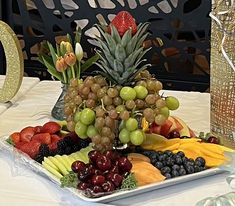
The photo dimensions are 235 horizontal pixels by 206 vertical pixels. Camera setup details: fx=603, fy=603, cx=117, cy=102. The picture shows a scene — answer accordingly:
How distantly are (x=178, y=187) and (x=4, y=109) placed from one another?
603 mm

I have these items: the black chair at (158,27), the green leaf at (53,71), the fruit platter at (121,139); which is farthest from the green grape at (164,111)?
the black chair at (158,27)

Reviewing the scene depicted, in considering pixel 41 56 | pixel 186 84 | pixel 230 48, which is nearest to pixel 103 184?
pixel 230 48

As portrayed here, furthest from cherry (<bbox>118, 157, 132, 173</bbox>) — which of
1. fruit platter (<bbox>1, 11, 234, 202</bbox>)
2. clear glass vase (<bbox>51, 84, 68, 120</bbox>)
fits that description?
clear glass vase (<bbox>51, 84, 68, 120</bbox>)

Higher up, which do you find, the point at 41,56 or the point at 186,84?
the point at 41,56

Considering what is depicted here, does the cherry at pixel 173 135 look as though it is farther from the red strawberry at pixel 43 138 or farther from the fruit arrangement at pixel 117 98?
the red strawberry at pixel 43 138

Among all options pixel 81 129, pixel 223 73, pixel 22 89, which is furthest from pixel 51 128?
pixel 22 89

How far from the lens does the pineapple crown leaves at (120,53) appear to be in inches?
42.6

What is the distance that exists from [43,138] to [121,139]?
Answer: 0.57 feet

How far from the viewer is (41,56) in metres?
1.40

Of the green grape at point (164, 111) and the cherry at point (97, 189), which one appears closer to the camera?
the cherry at point (97, 189)

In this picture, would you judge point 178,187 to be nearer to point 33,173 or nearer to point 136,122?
point 136,122

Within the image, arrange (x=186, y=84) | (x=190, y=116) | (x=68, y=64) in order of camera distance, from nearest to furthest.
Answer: (x=68, y=64)
(x=190, y=116)
(x=186, y=84)

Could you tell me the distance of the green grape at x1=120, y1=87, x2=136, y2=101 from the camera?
1067 millimetres

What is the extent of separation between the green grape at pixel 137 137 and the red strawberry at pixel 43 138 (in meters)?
0.18
